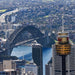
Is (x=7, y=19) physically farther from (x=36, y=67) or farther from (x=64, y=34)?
(x=64, y=34)

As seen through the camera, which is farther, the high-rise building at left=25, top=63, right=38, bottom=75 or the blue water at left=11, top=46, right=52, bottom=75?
the blue water at left=11, top=46, right=52, bottom=75

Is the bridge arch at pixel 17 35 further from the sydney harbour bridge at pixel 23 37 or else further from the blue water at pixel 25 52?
the blue water at pixel 25 52

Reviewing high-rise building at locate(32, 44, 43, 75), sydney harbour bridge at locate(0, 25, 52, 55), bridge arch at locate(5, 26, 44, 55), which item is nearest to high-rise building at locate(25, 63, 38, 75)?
high-rise building at locate(32, 44, 43, 75)

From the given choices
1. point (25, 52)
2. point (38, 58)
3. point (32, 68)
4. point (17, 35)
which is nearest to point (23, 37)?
point (17, 35)

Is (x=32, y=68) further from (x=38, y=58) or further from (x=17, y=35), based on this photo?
(x=17, y=35)

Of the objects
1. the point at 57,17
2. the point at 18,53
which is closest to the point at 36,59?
the point at 18,53

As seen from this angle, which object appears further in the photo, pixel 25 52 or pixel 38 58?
pixel 25 52

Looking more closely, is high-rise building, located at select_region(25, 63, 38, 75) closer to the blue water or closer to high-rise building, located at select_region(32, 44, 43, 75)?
high-rise building, located at select_region(32, 44, 43, 75)

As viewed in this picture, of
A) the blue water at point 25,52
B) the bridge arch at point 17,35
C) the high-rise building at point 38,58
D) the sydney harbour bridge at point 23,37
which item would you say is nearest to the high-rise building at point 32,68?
the high-rise building at point 38,58
